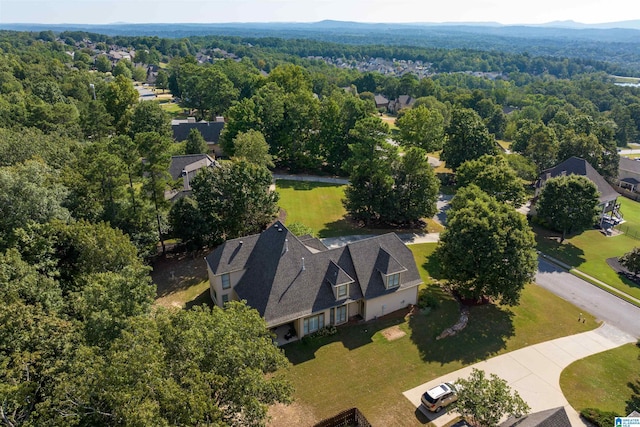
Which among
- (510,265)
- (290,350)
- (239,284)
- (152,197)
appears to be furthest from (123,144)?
(510,265)

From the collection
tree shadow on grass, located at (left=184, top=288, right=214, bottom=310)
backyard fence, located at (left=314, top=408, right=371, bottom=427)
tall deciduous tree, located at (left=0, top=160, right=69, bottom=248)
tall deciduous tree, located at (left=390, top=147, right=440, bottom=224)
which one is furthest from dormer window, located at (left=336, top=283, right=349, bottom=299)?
tall deciduous tree, located at (left=0, top=160, right=69, bottom=248)

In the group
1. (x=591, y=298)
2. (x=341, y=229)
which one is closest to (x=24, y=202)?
(x=341, y=229)

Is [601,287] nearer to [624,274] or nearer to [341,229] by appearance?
[624,274]

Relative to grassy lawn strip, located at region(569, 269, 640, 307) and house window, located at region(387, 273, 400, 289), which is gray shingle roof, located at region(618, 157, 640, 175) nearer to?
grassy lawn strip, located at region(569, 269, 640, 307)

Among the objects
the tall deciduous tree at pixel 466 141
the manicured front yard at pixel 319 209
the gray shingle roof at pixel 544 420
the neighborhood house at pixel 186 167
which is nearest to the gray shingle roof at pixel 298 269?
the gray shingle roof at pixel 544 420

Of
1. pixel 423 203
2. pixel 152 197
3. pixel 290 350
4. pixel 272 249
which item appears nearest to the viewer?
pixel 290 350

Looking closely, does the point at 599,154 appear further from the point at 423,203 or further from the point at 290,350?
the point at 290,350
